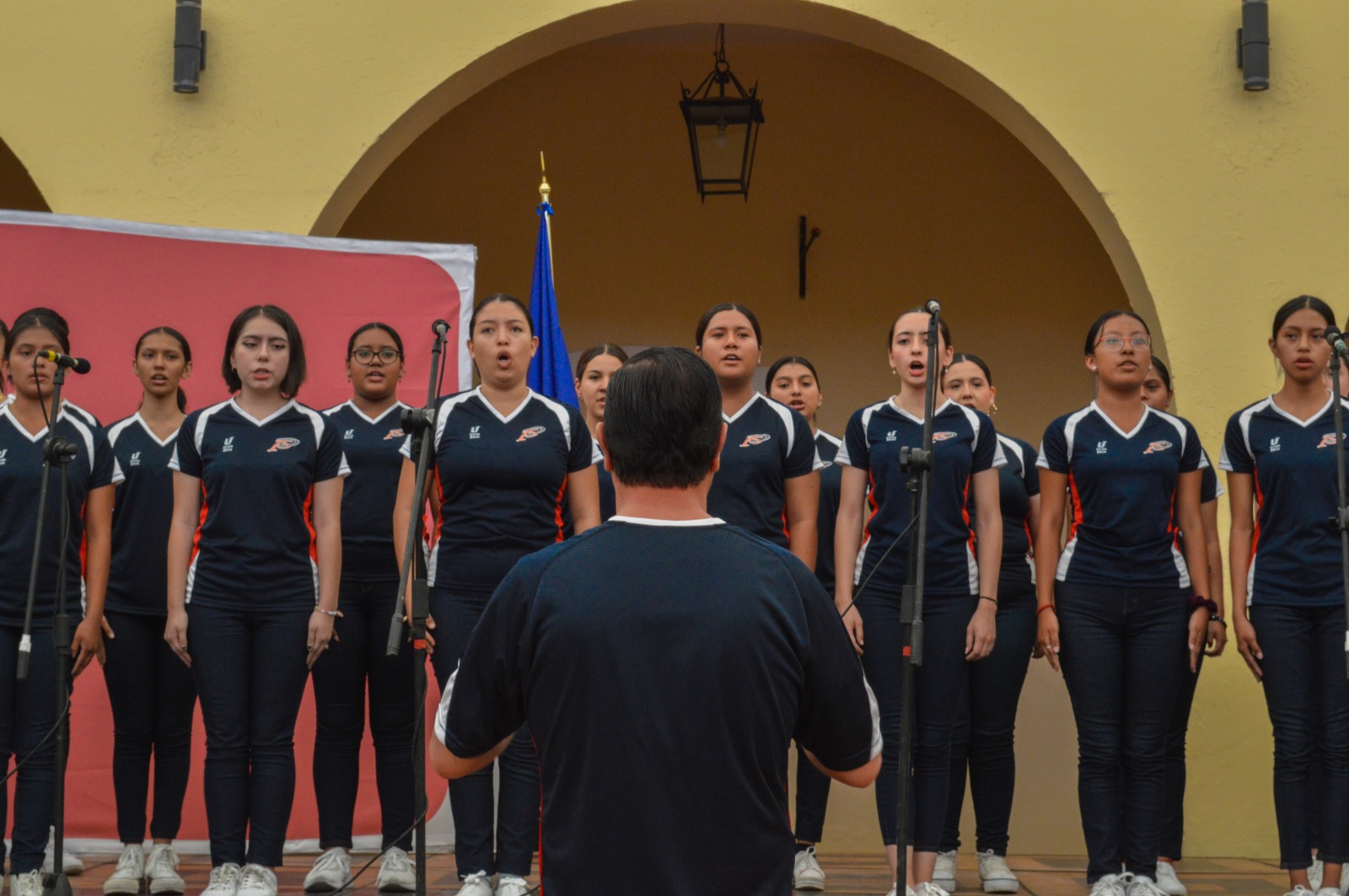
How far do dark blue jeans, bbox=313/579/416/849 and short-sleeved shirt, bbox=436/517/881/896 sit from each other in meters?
2.89

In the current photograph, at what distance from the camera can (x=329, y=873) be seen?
15.1 ft

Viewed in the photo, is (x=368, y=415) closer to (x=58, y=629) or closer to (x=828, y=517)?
(x=58, y=629)

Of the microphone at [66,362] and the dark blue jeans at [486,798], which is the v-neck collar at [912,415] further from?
Answer: the microphone at [66,362]

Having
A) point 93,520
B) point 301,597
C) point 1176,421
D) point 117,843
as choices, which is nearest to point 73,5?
point 93,520

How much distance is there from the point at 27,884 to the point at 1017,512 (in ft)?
11.3

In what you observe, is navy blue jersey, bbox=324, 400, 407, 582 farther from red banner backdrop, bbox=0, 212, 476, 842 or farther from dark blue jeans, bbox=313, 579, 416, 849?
red banner backdrop, bbox=0, 212, 476, 842

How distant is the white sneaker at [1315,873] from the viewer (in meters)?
4.47

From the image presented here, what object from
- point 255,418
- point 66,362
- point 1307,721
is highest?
point 66,362

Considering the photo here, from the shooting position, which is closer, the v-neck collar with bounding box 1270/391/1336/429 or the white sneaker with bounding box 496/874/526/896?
the white sneaker with bounding box 496/874/526/896

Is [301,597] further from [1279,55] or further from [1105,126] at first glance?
[1279,55]

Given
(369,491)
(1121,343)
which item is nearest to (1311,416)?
(1121,343)

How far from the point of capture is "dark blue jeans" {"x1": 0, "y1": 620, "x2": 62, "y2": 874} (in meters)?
4.28

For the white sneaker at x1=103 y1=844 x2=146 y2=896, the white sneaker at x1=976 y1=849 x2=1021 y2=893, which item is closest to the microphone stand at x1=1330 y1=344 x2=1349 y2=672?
the white sneaker at x1=976 y1=849 x2=1021 y2=893

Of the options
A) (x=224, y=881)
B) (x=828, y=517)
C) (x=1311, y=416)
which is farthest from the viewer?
(x=828, y=517)
